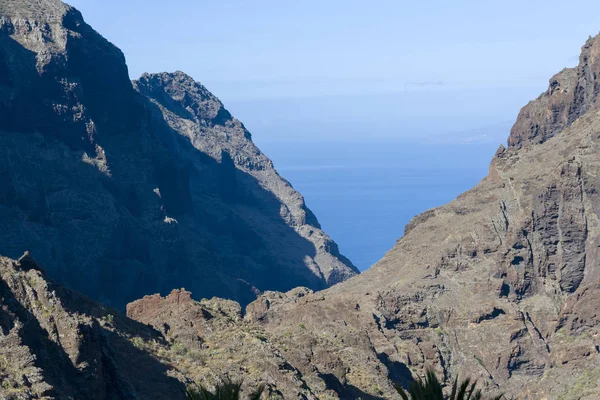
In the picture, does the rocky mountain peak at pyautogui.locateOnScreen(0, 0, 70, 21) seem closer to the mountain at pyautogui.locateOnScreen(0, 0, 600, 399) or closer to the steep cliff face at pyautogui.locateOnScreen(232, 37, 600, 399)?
the mountain at pyautogui.locateOnScreen(0, 0, 600, 399)

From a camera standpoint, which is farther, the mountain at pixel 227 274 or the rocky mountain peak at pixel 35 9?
the rocky mountain peak at pixel 35 9

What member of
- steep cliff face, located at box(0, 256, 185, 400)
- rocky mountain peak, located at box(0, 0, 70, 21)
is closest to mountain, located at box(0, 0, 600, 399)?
steep cliff face, located at box(0, 256, 185, 400)

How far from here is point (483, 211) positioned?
138125mm

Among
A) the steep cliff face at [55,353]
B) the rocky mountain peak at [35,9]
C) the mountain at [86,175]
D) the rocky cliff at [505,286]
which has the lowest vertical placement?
the steep cliff face at [55,353]

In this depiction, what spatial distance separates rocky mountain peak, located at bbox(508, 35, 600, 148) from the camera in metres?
149

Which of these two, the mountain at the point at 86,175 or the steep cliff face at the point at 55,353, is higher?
the mountain at the point at 86,175

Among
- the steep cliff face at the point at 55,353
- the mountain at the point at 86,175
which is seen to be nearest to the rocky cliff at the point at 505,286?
the steep cliff face at the point at 55,353

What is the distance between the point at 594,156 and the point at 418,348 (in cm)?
3127

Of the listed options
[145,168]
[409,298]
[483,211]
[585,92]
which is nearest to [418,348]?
[409,298]

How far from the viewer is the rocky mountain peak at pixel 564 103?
5866 inches

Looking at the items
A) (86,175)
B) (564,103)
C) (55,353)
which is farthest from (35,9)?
(55,353)

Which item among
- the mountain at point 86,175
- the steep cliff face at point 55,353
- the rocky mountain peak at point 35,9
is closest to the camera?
the steep cliff face at point 55,353

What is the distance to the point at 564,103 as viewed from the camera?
15200 centimetres

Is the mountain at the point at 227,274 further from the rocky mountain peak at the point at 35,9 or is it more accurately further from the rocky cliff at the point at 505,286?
the rocky mountain peak at the point at 35,9
